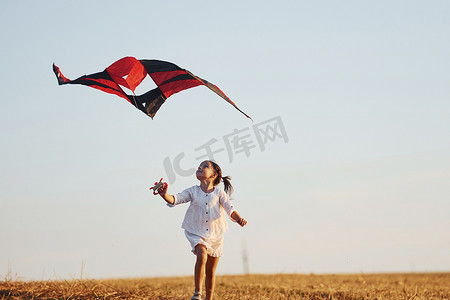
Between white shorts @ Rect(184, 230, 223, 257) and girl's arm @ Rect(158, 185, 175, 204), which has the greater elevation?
girl's arm @ Rect(158, 185, 175, 204)

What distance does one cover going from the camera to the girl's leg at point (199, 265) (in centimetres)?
754

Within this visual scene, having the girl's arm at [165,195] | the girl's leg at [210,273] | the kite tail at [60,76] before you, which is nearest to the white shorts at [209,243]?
the girl's leg at [210,273]

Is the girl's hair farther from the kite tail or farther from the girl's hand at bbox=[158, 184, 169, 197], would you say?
the kite tail

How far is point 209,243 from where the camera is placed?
25.8 ft

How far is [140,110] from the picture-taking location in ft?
30.4

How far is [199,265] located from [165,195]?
40.7 inches

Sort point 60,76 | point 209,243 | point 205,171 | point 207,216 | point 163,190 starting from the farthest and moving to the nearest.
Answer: point 60,76 < point 205,171 < point 207,216 < point 209,243 < point 163,190

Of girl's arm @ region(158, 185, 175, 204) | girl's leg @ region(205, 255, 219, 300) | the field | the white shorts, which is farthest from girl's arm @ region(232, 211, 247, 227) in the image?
the field

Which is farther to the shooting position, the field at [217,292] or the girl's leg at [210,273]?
the field at [217,292]

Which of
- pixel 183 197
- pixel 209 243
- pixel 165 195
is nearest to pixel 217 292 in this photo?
pixel 209 243

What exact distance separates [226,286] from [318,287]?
178 centimetres

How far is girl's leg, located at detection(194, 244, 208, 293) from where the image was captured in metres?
7.54

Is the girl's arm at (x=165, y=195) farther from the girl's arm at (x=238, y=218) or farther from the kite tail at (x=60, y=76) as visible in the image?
the kite tail at (x=60, y=76)

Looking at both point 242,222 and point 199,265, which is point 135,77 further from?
point 199,265
